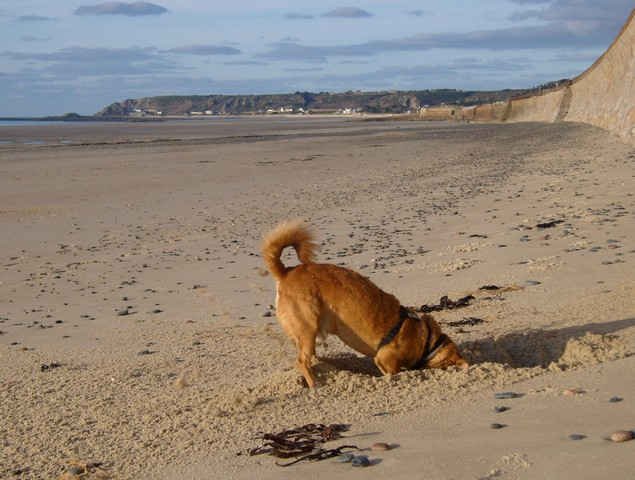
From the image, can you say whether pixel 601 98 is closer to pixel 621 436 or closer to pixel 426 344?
pixel 426 344

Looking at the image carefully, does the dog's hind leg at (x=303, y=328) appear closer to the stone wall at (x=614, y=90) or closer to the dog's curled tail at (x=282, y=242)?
the dog's curled tail at (x=282, y=242)

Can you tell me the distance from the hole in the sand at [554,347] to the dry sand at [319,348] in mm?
21

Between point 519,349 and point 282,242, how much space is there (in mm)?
2020

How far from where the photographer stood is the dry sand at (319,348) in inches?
160

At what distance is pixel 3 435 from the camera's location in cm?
452

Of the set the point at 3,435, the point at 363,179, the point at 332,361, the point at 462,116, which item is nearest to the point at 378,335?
the point at 332,361

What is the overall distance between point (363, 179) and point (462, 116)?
2503 inches

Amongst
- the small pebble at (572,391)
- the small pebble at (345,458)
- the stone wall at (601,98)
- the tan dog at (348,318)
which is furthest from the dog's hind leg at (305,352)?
the stone wall at (601,98)

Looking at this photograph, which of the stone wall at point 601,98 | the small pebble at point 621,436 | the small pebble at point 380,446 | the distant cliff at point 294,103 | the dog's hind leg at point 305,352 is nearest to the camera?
the small pebble at point 621,436

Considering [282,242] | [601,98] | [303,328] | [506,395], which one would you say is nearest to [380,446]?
[506,395]

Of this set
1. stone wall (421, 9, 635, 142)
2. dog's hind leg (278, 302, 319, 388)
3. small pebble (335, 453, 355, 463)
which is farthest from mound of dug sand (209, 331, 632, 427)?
stone wall (421, 9, 635, 142)

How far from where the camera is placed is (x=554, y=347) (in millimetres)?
5805

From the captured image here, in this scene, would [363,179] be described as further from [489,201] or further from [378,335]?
[378,335]

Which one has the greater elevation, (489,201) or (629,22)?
(629,22)
